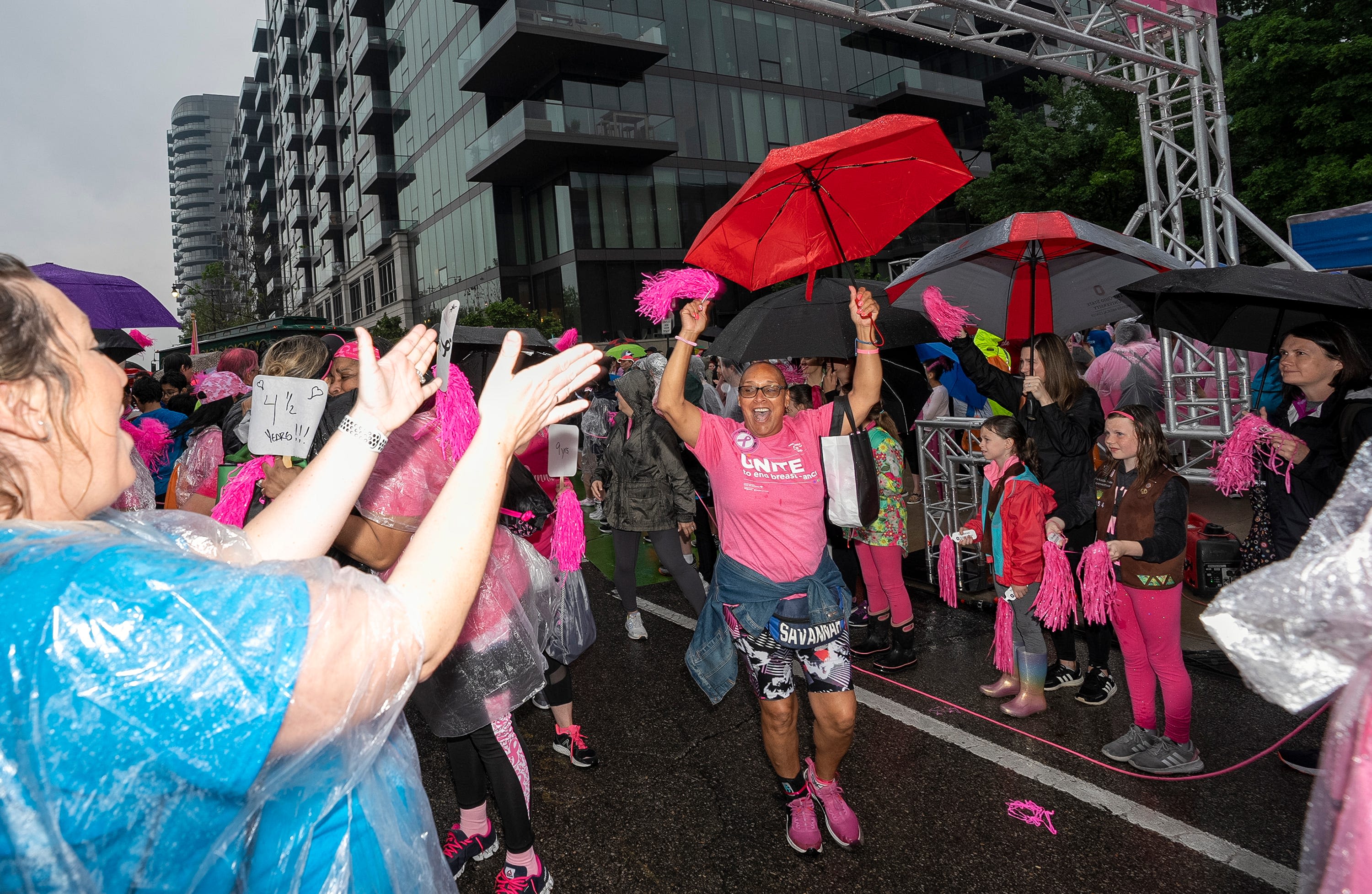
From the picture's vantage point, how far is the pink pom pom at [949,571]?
5.12m

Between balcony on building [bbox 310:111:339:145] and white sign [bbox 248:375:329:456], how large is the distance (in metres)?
50.5

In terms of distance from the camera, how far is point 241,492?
9.68ft

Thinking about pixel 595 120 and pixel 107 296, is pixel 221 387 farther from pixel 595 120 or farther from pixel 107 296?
pixel 595 120

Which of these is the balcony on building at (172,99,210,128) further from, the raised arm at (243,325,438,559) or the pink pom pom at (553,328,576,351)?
the raised arm at (243,325,438,559)

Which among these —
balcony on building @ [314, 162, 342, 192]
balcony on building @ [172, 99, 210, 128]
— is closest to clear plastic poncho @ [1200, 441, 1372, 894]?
balcony on building @ [314, 162, 342, 192]

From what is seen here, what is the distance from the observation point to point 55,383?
1.00 m

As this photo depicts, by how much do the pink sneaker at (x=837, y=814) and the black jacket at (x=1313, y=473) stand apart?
2194mm

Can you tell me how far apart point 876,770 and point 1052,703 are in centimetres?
126

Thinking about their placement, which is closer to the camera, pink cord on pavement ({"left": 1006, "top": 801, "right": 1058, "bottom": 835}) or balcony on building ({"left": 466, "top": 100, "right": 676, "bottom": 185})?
pink cord on pavement ({"left": 1006, "top": 801, "right": 1058, "bottom": 835})

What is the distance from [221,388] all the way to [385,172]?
36.3 meters

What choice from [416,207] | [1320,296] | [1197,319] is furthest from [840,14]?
[416,207]

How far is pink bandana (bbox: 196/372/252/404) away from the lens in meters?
5.07

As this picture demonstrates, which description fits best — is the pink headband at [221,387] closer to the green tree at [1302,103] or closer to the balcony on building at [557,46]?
the green tree at [1302,103]

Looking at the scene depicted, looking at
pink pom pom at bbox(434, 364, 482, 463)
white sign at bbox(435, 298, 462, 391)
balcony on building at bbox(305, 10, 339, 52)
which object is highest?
balcony on building at bbox(305, 10, 339, 52)
